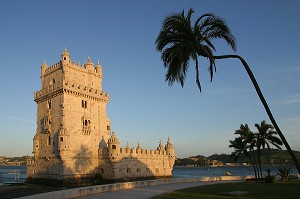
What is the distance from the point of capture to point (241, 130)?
148 feet

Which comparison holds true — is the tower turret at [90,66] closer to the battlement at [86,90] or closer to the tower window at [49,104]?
the battlement at [86,90]

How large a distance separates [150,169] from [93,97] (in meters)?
16.3

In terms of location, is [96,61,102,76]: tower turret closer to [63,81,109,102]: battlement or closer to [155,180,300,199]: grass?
[63,81,109,102]: battlement

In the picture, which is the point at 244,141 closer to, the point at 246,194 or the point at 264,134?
the point at 264,134

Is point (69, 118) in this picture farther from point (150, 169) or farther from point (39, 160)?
point (150, 169)

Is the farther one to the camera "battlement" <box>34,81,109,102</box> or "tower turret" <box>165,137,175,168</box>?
"tower turret" <box>165,137,175,168</box>

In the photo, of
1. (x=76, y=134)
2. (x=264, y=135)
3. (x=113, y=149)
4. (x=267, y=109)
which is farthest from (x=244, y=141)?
(x=267, y=109)

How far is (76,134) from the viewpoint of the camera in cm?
4581

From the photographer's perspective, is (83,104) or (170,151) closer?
(83,104)

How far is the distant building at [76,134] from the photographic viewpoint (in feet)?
A: 146

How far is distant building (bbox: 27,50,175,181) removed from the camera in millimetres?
44562

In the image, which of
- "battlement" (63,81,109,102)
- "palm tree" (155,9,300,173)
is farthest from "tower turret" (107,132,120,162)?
"palm tree" (155,9,300,173)

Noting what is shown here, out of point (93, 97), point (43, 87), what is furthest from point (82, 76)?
point (43, 87)

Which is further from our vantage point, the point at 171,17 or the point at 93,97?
the point at 93,97
